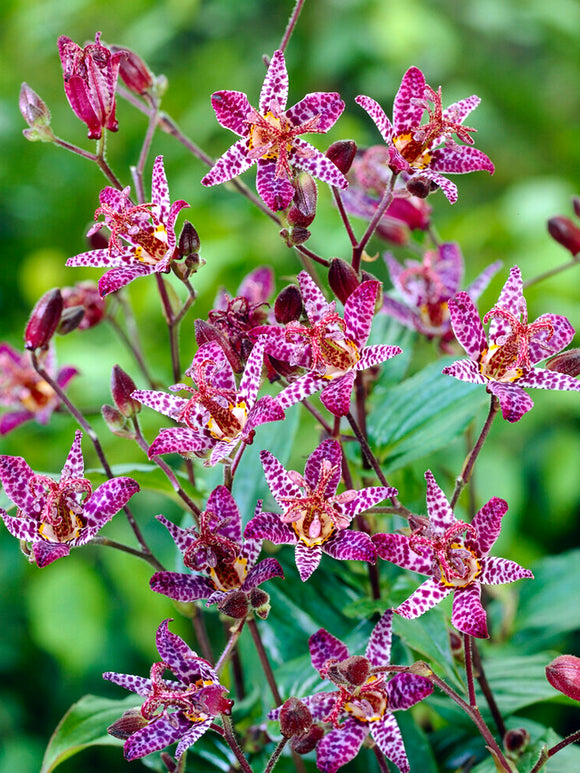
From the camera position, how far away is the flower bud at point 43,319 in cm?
50

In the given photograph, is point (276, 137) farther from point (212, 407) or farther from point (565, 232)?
point (565, 232)

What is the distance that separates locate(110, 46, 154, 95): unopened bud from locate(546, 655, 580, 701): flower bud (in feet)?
1.37

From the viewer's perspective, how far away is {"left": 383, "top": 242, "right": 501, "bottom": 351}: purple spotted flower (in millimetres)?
609

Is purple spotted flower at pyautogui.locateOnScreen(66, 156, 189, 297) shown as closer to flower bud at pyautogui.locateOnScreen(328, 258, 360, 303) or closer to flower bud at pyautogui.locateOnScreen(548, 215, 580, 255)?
flower bud at pyautogui.locateOnScreen(328, 258, 360, 303)

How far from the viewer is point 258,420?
40cm

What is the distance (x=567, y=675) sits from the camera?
419mm

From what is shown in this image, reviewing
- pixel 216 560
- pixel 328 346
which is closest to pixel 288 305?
pixel 328 346

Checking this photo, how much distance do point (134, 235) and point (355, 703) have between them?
0.28 metres

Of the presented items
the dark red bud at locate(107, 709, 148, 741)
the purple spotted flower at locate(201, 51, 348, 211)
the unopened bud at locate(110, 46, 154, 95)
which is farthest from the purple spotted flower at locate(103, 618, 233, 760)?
the unopened bud at locate(110, 46, 154, 95)

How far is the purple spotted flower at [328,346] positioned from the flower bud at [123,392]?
9 centimetres

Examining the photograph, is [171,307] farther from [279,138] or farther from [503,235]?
[503,235]

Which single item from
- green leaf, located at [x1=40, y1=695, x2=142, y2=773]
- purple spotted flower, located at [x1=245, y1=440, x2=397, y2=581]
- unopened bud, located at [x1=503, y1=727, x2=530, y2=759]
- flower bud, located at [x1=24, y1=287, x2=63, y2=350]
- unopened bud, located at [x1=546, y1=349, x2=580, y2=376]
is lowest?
unopened bud, located at [x1=503, y1=727, x2=530, y2=759]

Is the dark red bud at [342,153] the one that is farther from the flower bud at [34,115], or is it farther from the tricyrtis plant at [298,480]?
the flower bud at [34,115]

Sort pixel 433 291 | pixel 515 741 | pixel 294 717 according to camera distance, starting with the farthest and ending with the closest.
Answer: pixel 433 291, pixel 515 741, pixel 294 717
